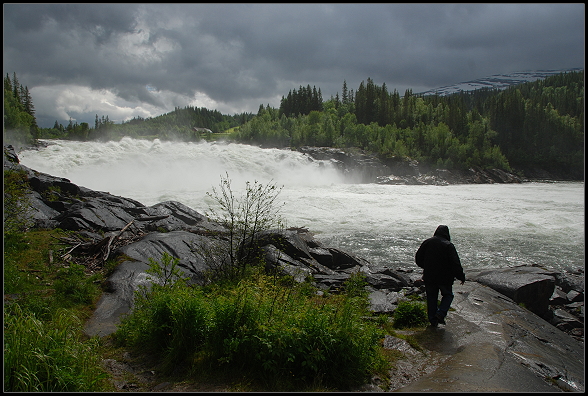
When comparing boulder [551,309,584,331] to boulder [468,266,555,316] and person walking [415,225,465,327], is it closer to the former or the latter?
boulder [468,266,555,316]

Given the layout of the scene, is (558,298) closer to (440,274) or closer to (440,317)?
(440,317)

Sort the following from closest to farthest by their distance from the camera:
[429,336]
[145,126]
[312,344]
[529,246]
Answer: [312,344], [429,336], [529,246], [145,126]

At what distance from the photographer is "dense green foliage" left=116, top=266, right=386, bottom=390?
15.0 ft

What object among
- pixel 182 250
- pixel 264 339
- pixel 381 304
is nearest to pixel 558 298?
pixel 381 304

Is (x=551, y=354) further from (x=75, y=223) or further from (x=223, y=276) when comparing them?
(x=75, y=223)

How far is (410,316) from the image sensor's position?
7.43 metres

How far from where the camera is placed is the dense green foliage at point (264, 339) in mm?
4559

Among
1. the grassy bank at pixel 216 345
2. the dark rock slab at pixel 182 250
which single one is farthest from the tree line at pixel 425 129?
the grassy bank at pixel 216 345

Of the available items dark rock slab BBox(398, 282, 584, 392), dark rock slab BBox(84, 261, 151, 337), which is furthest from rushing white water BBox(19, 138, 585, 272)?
dark rock slab BBox(84, 261, 151, 337)

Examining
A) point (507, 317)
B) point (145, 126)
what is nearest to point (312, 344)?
point (507, 317)

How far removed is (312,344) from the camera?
4.70m

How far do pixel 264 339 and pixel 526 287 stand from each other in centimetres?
957

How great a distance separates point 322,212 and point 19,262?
19782mm

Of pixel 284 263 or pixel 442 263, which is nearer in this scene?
pixel 442 263
